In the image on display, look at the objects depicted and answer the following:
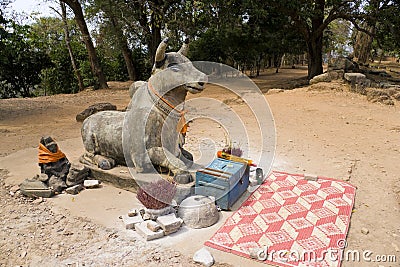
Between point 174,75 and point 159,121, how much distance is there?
576 millimetres

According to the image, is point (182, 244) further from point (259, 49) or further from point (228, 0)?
point (259, 49)

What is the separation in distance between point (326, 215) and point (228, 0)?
359 inches

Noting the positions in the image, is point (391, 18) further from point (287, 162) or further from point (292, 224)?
point (292, 224)

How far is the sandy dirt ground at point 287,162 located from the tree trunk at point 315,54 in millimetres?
3696

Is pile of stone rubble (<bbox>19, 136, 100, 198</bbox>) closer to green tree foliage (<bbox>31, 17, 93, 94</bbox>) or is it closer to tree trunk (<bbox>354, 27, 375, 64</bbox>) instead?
green tree foliage (<bbox>31, 17, 93, 94</bbox>)

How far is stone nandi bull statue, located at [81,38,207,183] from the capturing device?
344 cm

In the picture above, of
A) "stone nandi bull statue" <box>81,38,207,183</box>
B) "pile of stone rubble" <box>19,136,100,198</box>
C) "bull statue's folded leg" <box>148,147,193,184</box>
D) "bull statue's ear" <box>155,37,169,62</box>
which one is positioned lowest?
"pile of stone rubble" <box>19,136,100,198</box>

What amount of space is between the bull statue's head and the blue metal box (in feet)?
3.11

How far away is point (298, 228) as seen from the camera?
3.16 m

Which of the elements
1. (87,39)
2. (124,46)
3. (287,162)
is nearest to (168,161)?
(287,162)

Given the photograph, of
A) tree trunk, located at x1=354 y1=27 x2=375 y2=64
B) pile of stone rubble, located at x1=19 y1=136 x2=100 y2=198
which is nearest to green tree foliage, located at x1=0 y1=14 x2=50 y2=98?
pile of stone rubble, located at x1=19 y1=136 x2=100 y2=198

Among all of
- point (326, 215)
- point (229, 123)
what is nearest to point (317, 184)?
point (326, 215)

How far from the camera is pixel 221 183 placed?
3.41 m

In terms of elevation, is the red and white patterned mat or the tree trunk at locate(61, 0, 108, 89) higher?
the tree trunk at locate(61, 0, 108, 89)
